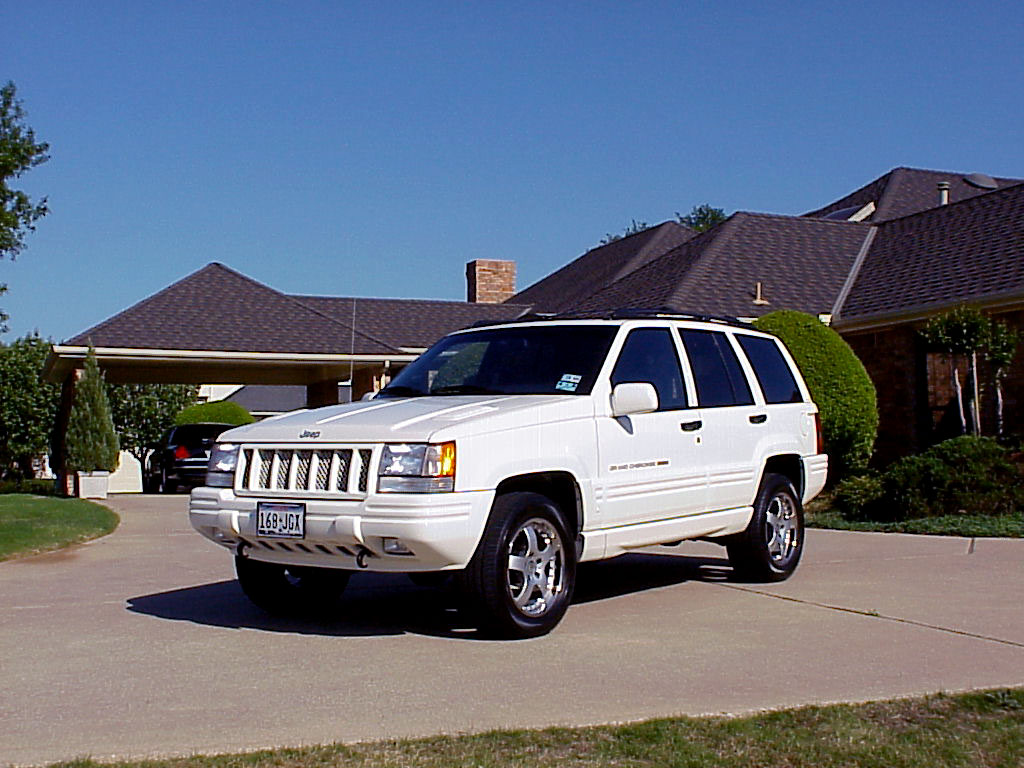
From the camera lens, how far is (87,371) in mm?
22109

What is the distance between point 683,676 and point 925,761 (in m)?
1.65

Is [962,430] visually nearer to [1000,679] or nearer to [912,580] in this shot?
[912,580]

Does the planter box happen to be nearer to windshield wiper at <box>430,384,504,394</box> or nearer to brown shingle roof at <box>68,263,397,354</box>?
brown shingle roof at <box>68,263,397,354</box>

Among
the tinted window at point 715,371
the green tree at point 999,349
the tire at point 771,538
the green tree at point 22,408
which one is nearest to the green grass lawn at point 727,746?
the tinted window at point 715,371

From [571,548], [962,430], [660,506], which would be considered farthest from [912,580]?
[962,430]

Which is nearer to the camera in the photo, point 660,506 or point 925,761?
point 925,761

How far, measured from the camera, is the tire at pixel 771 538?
9.13m

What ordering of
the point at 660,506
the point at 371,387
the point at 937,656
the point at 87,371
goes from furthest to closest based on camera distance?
the point at 371,387 → the point at 87,371 → the point at 660,506 → the point at 937,656

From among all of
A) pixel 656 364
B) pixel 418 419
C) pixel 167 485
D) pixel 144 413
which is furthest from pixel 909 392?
pixel 144 413

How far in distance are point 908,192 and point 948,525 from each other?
20.0 metres

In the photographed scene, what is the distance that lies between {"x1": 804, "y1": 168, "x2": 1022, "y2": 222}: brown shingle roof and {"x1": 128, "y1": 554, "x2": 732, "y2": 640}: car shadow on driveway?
69.7 feet

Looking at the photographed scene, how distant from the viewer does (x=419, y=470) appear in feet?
21.9

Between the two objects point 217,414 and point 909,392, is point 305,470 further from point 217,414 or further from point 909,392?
point 217,414

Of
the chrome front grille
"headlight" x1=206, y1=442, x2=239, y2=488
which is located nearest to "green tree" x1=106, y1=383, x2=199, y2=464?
"headlight" x1=206, y1=442, x2=239, y2=488
